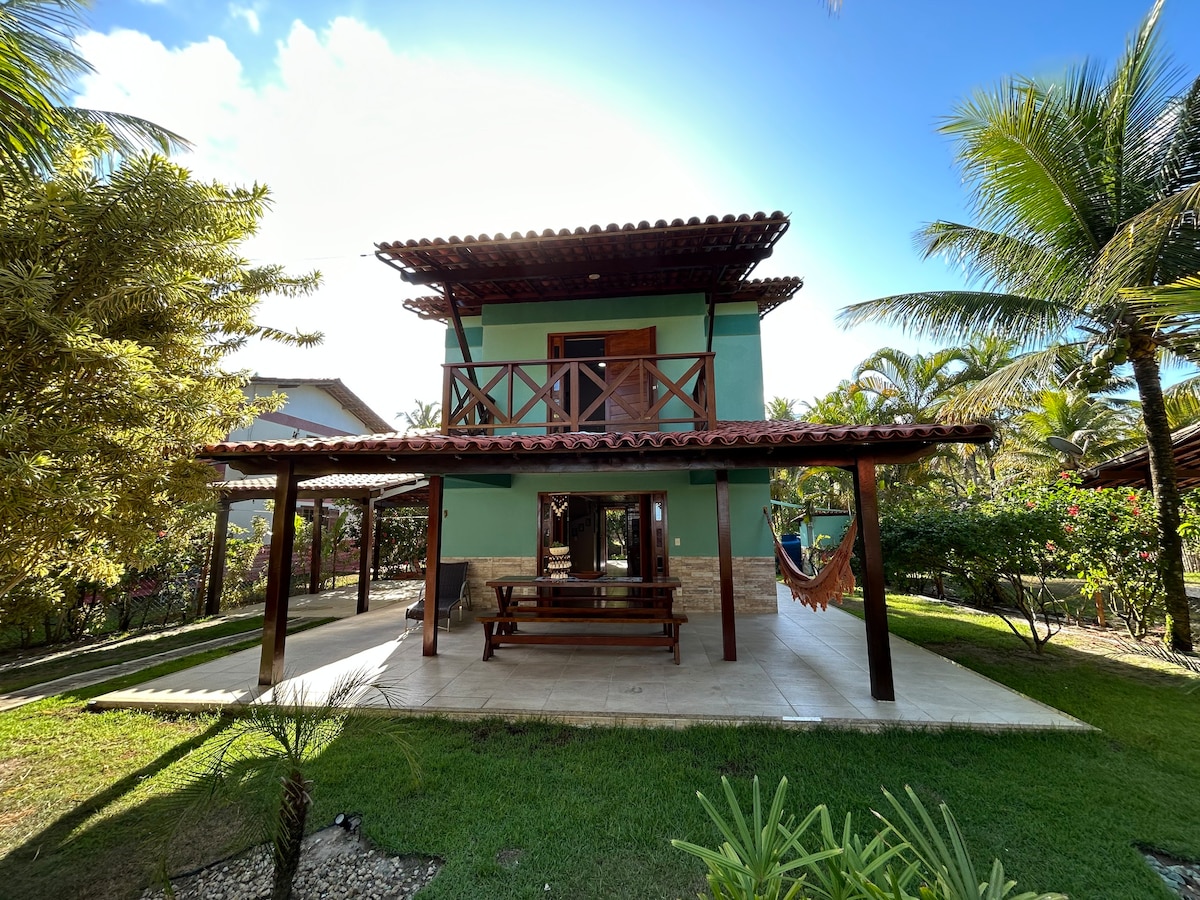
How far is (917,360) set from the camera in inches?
585

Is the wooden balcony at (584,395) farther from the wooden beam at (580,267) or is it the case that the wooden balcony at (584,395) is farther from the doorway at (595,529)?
the doorway at (595,529)

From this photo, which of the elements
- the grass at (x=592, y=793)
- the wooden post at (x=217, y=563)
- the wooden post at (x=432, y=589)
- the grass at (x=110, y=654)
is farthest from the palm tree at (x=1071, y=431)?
the wooden post at (x=217, y=563)

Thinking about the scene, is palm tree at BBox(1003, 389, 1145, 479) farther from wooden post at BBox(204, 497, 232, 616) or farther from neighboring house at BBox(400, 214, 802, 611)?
wooden post at BBox(204, 497, 232, 616)

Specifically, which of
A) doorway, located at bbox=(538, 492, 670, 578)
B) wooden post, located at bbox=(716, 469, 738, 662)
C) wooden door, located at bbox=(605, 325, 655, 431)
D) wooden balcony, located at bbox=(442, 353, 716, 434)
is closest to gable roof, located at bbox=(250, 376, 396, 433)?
wooden balcony, located at bbox=(442, 353, 716, 434)

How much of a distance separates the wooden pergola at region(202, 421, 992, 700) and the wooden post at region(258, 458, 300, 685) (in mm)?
11

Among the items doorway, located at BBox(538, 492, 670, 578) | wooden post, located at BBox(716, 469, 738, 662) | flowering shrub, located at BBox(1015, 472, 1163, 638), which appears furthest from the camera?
doorway, located at BBox(538, 492, 670, 578)

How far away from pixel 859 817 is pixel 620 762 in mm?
1584

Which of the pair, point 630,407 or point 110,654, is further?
point 630,407

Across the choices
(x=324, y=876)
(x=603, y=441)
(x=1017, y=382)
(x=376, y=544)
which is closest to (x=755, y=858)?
(x=324, y=876)

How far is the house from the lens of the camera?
16.8 feet

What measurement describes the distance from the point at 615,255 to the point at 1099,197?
656 cm

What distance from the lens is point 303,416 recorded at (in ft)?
55.8

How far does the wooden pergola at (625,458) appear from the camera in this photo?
4.69 m

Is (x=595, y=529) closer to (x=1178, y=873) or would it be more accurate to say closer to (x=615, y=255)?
(x=615, y=255)
